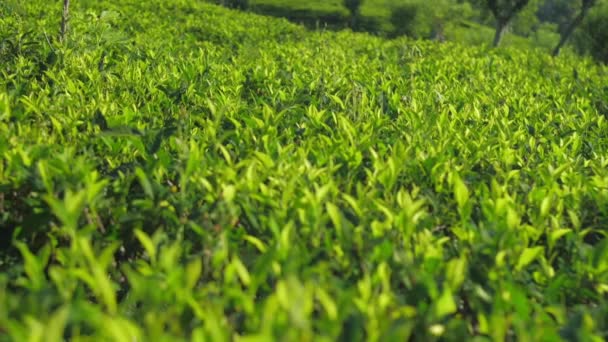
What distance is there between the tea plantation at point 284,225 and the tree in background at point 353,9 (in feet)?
102

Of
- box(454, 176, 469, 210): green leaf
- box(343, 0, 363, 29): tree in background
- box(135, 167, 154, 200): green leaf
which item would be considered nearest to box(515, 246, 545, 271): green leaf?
box(454, 176, 469, 210): green leaf

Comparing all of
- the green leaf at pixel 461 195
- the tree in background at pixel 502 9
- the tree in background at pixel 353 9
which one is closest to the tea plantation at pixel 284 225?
the green leaf at pixel 461 195

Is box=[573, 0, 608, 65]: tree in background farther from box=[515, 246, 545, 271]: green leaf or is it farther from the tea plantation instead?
box=[515, 246, 545, 271]: green leaf

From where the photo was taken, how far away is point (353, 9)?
3406 centimetres

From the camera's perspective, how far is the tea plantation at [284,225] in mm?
1317

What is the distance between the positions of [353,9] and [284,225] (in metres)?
34.1

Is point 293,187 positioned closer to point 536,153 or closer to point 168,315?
point 168,315

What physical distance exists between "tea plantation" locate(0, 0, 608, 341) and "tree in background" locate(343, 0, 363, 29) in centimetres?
3109

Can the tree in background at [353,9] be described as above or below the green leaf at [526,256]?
below

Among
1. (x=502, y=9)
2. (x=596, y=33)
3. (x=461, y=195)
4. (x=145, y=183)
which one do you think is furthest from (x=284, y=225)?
(x=502, y=9)

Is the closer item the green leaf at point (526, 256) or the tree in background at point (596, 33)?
the green leaf at point (526, 256)

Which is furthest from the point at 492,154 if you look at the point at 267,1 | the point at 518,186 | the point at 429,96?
the point at 267,1

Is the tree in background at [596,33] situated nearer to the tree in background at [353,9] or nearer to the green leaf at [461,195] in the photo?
the tree in background at [353,9]

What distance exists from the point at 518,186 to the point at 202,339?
5.75 feet
